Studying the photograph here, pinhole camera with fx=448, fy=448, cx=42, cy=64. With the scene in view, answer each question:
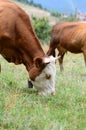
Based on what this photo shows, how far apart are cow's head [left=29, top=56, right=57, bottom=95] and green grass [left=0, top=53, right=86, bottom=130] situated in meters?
0.18

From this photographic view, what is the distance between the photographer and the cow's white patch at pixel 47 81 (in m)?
8.44

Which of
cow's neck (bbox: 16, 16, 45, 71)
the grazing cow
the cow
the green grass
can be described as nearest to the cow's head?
the grazing cow

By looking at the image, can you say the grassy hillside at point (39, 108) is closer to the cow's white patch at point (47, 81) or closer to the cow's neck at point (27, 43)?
the cow's white patch at point (47, 81)

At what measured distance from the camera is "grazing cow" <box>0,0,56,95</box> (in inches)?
335

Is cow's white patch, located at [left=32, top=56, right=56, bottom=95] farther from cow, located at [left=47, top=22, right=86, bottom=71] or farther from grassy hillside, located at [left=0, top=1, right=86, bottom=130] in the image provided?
cow, located at [left=47, top=22, right=86, bottom=71]

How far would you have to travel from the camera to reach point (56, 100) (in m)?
8.12

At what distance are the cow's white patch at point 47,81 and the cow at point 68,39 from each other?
23.7ft

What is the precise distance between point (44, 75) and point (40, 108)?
4.75 feet

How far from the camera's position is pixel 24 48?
886 centimetres

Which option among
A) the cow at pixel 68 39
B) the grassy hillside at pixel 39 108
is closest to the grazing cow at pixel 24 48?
the grassy hillside at pixel 39 108

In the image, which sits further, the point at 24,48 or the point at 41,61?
the point at 24,48

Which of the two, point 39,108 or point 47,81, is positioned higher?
point 39,108

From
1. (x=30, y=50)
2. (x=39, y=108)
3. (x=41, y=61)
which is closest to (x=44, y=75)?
(x=41, y=61)

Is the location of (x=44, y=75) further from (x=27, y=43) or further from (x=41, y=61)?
(x=27, y=43)
